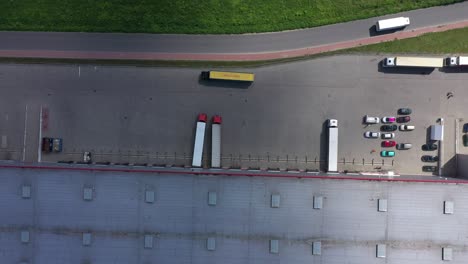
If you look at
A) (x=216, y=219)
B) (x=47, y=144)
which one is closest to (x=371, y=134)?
(x=216, y=219)

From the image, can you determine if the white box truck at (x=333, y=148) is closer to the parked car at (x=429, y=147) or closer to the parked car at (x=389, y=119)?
the parked car at (x=389, y=119)

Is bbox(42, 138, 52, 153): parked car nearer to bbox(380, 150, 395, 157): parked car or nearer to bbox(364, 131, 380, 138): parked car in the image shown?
bbox(364, 131, 380, 138): parked car

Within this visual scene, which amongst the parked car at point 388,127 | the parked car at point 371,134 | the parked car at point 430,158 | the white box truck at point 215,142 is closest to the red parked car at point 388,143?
the parked car at point 371,134

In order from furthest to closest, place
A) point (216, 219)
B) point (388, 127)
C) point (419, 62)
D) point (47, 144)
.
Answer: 1. point (47, 144)
2. point (388, 127)
3. point (419, 62)
4. point (216, 219)

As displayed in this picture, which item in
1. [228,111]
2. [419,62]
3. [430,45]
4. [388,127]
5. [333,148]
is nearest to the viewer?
[419,62]

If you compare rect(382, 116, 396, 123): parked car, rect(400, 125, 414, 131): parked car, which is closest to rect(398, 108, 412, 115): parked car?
rect(382, 116, 396, 123): parked car

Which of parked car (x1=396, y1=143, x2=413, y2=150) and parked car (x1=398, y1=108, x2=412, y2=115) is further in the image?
parked car (x1=396, y1=143, x2=413, y2=150)

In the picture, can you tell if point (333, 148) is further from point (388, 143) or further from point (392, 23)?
point (392, 23)
